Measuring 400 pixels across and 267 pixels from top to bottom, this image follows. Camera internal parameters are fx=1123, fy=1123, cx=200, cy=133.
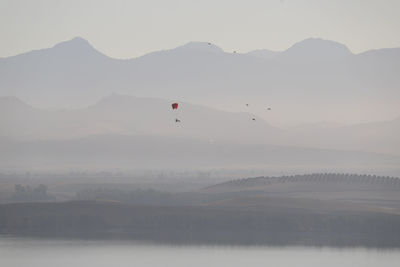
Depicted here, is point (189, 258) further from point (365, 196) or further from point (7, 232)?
point (365, 196)

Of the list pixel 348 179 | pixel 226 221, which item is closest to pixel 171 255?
pixel 226 221

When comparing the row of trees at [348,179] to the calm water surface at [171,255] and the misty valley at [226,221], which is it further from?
the calm water surface at [171,255]

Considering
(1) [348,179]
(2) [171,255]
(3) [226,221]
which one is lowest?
(2) [171,255]

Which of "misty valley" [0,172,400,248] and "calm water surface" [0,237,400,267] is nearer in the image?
"calm water surface" [0,237,400,267]

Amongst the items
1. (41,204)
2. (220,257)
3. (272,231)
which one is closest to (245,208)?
(272,231)

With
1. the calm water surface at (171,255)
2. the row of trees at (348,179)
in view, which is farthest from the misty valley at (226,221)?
the row of trees at (348,179)

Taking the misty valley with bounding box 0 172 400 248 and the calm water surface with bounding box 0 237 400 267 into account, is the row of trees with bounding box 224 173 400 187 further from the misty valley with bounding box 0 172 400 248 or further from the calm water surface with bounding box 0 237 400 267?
the calm water surface with bounding box 0 237 400 267

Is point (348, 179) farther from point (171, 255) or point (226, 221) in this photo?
point (171, 255)

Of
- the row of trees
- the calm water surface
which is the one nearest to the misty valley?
the calm water surface
